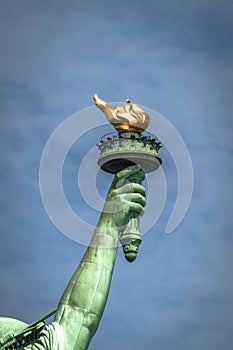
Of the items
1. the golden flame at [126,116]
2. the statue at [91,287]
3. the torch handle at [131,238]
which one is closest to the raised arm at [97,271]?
the statue at [91,287]

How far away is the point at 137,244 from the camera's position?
140ft

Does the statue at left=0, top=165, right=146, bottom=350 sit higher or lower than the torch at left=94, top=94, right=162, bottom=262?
lower

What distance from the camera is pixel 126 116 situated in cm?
4412

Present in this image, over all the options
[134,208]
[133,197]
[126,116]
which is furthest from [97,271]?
[126,116]

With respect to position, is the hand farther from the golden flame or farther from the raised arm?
the golden flame

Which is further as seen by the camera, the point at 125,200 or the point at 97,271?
the point at 125,200

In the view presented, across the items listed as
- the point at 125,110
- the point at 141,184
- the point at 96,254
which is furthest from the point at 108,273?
the point at 125,110

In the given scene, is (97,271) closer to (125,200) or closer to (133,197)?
(125,200)

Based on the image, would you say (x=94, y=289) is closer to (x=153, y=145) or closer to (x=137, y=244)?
(x=137, y=244)

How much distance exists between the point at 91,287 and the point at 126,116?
716 centimetres

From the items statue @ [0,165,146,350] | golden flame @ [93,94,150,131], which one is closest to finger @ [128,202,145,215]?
statue @ [0,165,146,350]

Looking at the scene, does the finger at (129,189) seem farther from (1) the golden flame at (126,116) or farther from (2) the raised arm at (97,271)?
(1) the golden flame at (126,116)

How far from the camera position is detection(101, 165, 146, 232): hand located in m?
42.9

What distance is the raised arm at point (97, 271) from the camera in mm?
41625
